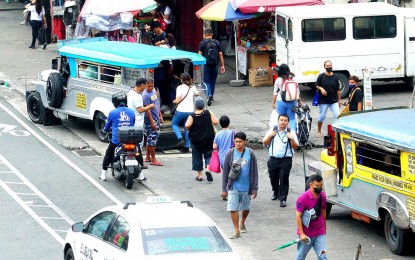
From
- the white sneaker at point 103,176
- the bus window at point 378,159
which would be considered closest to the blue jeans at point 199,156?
the white sneaker at point 103,176

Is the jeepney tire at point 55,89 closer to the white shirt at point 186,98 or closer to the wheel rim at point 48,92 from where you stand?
the wheel rim at point 48,92

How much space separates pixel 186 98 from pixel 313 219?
7339mm

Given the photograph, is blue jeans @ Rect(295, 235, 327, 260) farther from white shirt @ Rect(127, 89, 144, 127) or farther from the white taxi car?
white shirt @ Rect(127, 89, 144, 127)

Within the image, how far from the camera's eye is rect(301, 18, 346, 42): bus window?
26.5 m

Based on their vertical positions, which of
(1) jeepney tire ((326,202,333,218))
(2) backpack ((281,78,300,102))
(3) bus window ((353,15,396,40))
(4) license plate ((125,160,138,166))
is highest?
(3) bus window ((353,15,396,40))

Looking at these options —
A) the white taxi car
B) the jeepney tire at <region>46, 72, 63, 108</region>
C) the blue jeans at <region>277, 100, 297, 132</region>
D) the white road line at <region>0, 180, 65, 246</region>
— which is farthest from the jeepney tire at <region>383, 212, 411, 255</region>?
the jeepney tire at <region>46, 72, 63, 108</region>

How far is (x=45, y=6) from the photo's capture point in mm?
34188

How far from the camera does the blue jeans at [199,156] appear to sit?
20047 millimetres

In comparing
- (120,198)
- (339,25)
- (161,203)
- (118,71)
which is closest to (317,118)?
(339,25)

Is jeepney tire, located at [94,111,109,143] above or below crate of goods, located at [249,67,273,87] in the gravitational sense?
below

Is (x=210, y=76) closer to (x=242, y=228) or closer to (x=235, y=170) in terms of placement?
(x=242, y=228)

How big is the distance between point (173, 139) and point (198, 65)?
156cm

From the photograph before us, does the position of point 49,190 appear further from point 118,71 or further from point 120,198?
point 118,71

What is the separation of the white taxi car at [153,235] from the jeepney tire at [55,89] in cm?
987
